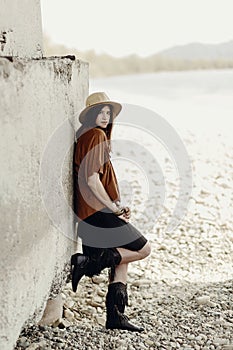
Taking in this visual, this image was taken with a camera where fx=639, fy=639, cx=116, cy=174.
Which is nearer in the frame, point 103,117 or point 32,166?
point 32,166

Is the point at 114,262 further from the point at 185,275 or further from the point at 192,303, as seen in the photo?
the point at 185,275

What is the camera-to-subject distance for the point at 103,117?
4.07 metres

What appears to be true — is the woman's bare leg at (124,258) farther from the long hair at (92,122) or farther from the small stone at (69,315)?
the long hair at (92,122)

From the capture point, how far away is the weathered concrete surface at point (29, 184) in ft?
9.75

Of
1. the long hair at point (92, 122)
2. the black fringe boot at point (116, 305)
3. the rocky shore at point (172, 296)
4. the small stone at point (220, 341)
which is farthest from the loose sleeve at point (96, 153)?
the small stone at point (220, 341)

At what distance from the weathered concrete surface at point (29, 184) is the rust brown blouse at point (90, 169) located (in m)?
0.09

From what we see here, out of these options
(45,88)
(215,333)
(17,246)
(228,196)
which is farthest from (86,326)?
(228,196)

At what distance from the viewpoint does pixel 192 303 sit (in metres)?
5.00

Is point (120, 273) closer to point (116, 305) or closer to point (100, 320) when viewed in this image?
point (116, 305)

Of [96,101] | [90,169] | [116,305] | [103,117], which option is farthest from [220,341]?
[96,101]

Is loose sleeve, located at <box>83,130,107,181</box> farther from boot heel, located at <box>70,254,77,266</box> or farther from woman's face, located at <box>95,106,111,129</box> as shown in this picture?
boot heel, located at <box>70,254,77,266</box>

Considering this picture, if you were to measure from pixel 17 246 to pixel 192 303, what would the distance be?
2.27 meters

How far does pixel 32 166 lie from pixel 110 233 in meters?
0.93

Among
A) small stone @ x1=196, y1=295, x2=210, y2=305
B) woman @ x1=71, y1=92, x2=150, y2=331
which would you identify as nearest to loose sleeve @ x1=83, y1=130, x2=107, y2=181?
woman @ x1=71, y1=92, x2=150, y2=331
